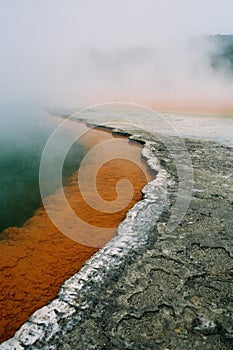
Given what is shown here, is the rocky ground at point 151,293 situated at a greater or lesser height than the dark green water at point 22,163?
lesser

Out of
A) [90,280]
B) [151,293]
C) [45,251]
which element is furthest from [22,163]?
[151,293]

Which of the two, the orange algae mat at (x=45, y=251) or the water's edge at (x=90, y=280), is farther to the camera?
the orange algae mat at (x=45, y=251)

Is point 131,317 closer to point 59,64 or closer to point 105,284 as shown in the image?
point 105,284

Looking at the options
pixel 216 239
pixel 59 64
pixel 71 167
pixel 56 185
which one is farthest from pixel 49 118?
pixel 59 64

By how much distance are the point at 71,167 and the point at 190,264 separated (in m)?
2.73

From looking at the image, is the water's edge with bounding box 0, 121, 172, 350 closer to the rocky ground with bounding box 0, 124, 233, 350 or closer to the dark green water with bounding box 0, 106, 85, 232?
the rocky ground with bounding box 0, 124, 233, 350

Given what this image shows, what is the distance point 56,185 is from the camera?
3881mm

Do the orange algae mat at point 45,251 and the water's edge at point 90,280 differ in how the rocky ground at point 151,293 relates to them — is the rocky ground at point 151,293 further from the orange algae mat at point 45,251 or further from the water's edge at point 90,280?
the orange algae mat at point 45,251

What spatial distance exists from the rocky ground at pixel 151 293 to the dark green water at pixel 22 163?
130cm

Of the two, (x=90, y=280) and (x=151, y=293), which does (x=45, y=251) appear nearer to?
(x=90, y=280)

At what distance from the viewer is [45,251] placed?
2.54m

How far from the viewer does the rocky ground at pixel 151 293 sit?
5.13 feet

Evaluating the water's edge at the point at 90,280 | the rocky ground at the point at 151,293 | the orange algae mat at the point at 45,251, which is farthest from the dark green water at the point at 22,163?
the rocky ground at the point at 151,293

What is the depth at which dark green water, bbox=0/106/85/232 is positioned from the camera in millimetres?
3359
